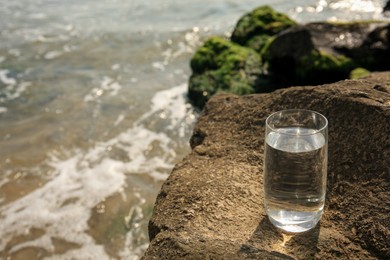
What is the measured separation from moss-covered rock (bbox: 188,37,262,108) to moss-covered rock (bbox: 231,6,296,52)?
0.62 m

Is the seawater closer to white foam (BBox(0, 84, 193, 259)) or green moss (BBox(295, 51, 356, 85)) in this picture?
white foam (BBox(0, 84, 193, 259))

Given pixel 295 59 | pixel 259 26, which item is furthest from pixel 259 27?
pixel 295 59

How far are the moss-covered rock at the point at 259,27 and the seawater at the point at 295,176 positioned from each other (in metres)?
6.63

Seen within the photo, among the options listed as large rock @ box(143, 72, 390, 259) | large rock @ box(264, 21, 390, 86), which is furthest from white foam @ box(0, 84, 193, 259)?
large rock @ box(143, 72, 390, 259)

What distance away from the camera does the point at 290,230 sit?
213 centimetres

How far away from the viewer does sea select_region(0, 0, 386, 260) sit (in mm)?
4898

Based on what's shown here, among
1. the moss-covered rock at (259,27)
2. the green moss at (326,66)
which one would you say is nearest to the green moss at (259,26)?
the moss-covered rock at (259,27)

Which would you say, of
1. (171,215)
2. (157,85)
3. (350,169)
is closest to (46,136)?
(157,85)

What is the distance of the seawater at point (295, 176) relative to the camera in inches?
77.9

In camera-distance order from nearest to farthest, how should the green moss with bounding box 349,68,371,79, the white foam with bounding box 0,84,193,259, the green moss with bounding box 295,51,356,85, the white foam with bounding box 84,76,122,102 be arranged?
the white foam with bounding box 0,84,193,259 → the green moss with bounding box 349,68,371,79 → the green moss with bounding box 295,51,356,85 → the white foam with bounding box 84,76,122,102

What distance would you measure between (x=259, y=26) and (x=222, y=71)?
192 cm

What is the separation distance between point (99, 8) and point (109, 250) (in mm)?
11269

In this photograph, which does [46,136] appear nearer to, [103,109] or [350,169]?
[103,109]

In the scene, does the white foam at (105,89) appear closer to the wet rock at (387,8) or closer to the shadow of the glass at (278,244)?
the shadow of the glass at (278,244)
